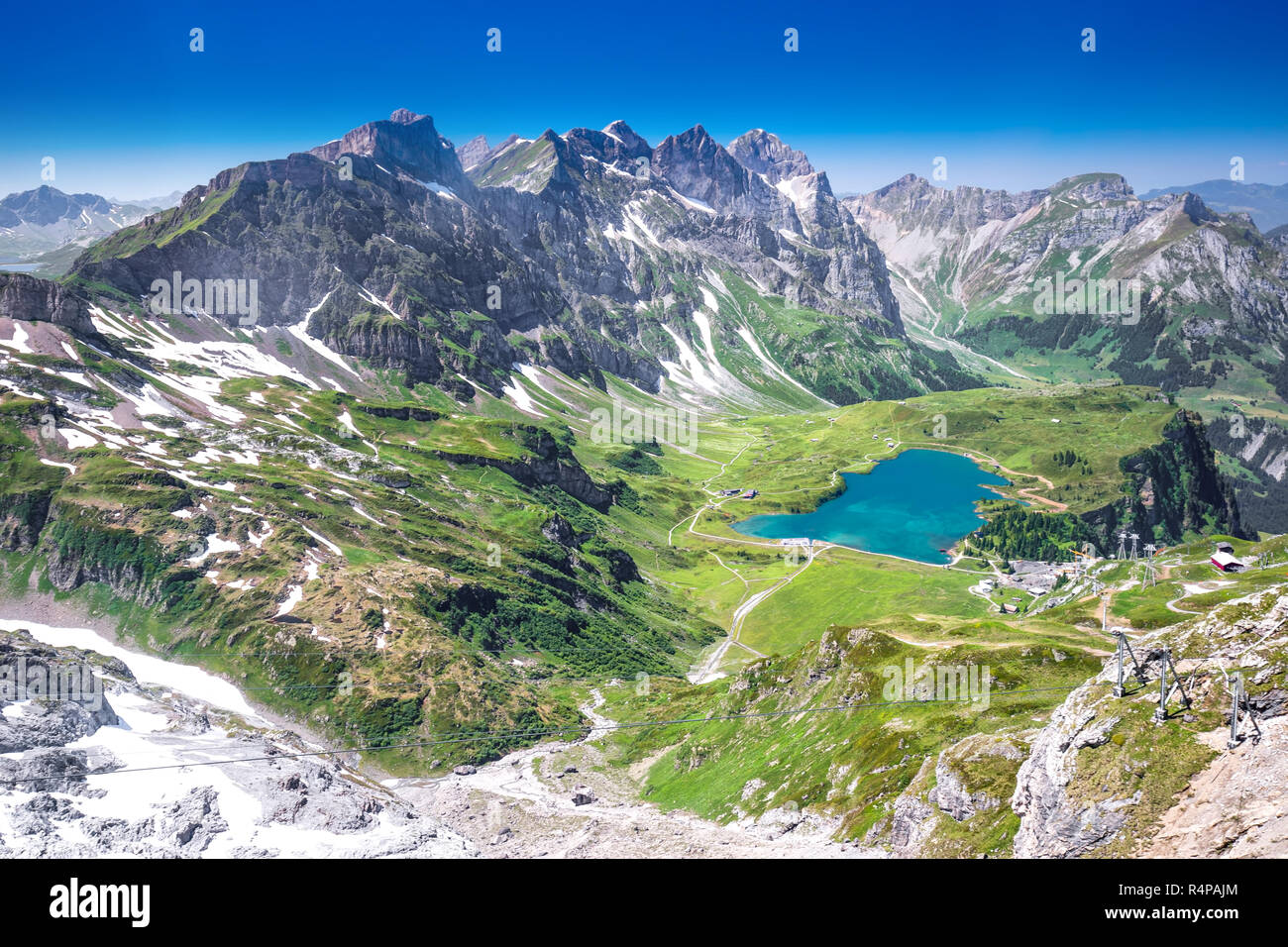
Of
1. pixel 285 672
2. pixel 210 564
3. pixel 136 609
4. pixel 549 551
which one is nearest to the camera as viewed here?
pixel 285 672

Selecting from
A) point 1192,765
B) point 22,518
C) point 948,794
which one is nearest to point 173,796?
point 948,794

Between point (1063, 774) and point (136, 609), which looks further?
point (136, 609)

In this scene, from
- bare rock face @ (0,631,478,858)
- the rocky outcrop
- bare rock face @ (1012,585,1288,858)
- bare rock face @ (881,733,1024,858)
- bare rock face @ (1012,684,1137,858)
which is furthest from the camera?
the rocky outcrop

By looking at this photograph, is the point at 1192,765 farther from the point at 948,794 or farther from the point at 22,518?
Answer: the point at 22,518

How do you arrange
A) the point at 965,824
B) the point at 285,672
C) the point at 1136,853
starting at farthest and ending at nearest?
1. the point at 285,672
2. the point at 965,824
3. the point at 1136,853

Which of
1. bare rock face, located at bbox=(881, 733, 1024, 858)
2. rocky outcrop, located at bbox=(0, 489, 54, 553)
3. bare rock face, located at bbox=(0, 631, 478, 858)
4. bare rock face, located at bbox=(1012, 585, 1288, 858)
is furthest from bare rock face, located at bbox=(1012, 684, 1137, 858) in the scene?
rocky outcrop, located at bbox=(0, 489, 54, 553)

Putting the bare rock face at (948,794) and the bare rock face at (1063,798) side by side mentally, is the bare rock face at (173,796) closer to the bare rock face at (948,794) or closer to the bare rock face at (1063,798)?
the bare rock face at (948,794)

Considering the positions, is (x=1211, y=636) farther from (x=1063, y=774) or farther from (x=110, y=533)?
(x=110, y=533)

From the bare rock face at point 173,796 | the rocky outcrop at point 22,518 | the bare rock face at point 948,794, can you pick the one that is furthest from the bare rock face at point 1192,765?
the rocky outcrop at point 22,518

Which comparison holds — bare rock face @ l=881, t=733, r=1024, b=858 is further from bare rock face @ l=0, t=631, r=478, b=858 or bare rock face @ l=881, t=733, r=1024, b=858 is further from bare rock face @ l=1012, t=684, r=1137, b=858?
bare rock face @ l=0, t=631, r=478, b=858

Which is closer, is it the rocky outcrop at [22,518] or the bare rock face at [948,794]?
the bare rock face at [948,794]
